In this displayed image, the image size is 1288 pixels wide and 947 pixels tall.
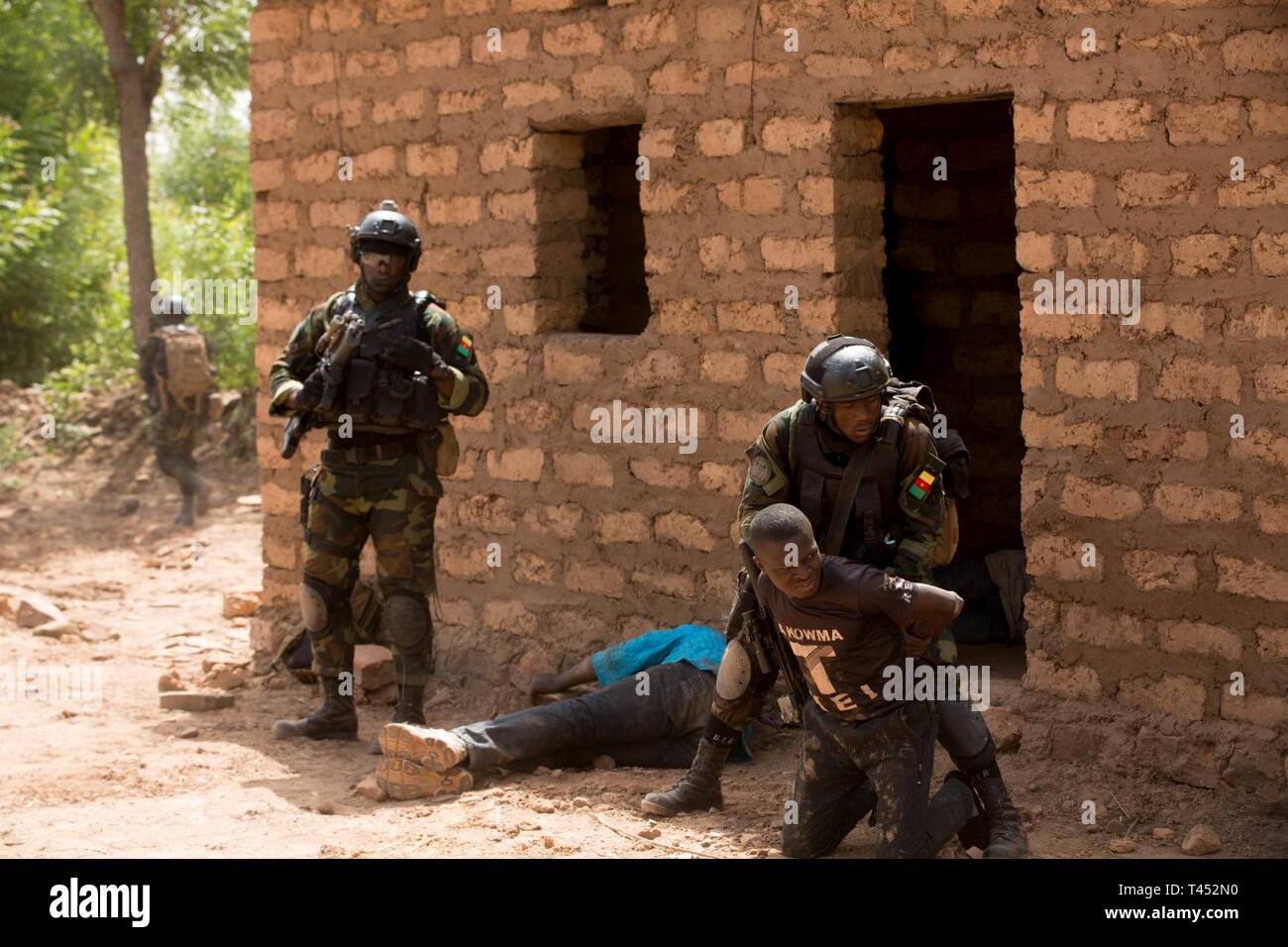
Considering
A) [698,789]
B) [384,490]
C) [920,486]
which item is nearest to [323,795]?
[384,490]

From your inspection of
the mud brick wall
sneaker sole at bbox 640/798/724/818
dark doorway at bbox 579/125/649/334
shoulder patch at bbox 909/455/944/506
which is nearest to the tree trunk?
the mud brick wall

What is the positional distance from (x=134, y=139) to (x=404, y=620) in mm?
10253

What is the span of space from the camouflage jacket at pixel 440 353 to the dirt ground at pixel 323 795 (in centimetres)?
144

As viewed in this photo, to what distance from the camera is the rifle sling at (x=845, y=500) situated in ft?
16.2

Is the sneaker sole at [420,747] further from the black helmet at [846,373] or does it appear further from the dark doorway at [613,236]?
the dark doorway at [613,236]

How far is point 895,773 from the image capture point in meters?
4.75

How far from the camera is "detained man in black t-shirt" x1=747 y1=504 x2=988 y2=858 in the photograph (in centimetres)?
464

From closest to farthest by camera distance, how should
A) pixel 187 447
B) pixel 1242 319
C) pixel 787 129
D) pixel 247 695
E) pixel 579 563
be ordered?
pixel 1242 319 < pixel 787 129 < pixel 579 563 < pixel 247 695 < pixel 187 447

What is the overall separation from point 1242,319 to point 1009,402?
256 cm

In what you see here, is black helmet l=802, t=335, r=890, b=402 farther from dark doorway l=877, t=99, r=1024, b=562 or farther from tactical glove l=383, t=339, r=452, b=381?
dark doorway l=877, t=99, r=1024, b=562

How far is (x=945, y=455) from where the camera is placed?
5.13 m

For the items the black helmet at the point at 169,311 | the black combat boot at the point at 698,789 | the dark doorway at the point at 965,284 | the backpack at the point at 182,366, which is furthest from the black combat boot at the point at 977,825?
the black helmet at the point at 169,311

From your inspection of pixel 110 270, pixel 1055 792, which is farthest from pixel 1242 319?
pixel 110 270

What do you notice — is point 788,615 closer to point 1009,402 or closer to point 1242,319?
point 1242,319
